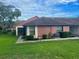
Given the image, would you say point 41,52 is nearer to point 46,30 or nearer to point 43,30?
point 43,30

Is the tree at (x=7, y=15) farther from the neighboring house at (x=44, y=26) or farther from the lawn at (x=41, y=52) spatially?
the lawn at (x=41, y=52)

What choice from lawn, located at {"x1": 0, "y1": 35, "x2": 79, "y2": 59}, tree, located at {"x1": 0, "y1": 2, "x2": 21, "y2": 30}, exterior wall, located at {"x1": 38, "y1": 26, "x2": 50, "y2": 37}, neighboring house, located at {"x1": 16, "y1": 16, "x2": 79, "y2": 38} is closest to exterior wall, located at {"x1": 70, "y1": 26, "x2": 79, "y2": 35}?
neighboring house, located at {"x1": 16, "y1": 16, "x2": 79, "y2": 38}

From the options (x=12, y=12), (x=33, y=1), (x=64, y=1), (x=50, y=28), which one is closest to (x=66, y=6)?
(x=64, y=1)

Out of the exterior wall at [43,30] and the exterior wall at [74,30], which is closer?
the exterior wall at [43,30]

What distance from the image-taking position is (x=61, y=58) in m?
10.5

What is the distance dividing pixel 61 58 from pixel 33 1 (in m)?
9.11

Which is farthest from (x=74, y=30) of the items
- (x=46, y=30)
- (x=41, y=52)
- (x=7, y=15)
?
(x=7, y=15)

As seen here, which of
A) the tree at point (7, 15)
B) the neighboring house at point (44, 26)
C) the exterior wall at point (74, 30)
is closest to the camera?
the neighboring house at point (44, 26)

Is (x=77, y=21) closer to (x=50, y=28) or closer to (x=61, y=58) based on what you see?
(x=50, y=28)

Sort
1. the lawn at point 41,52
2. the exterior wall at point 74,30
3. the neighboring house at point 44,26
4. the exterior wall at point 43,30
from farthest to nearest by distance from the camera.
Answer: the exterior wall at point 74,30
the exterior wall at point 43,30
the neighboring house at point 44,26
the lawn at point 41,52

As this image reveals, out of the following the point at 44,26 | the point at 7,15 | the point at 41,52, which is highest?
the point at 7,15

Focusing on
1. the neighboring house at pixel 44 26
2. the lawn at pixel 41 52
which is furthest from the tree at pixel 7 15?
the lawn at pixel 41 52

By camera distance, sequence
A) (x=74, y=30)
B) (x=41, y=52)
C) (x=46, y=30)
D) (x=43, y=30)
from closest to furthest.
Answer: (x=41, y=52) → (x=43, y=30) → (x=46, y=30) → (x=74, y=30)

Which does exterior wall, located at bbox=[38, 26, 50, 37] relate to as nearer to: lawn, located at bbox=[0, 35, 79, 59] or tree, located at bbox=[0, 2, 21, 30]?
lawn, located at bbox=[0, 35, 79, 59]
